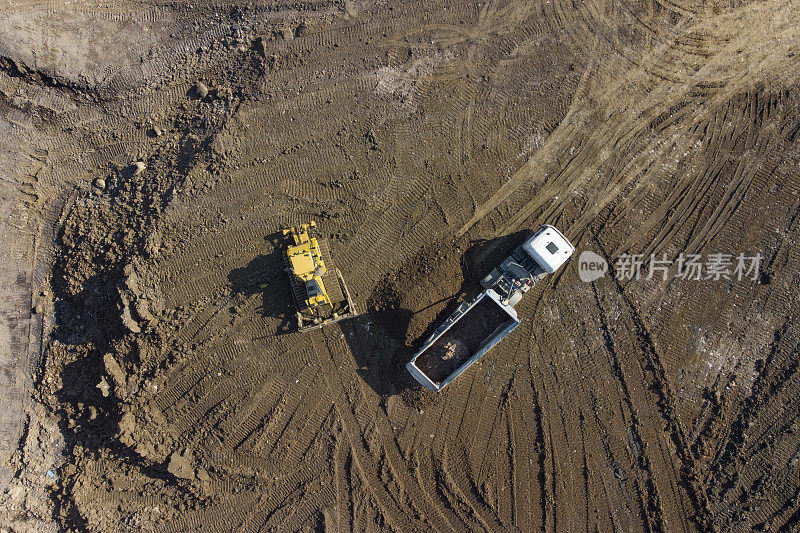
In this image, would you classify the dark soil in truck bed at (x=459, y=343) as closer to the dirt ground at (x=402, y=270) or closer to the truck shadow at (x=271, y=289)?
the dirt ground at (x=402, y=270)

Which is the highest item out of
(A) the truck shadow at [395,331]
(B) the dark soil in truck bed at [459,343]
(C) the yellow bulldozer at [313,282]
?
(C) the yellow bulldozer at [313,282]

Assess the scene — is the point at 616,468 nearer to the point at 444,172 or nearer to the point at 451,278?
the point at 451,278

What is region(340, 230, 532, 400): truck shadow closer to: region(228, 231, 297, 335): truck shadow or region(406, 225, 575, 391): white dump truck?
region(406, 225, 575, 391): white dump truck

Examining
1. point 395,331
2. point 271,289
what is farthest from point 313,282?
point 395,331

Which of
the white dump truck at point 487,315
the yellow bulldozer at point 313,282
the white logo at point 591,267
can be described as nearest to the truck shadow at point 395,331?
the white dump truck at point 487,315

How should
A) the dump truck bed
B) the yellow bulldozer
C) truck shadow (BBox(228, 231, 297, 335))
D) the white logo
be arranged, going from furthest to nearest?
the white logo → truck shadow (BBox(228, 231, 297, 335)) → the dump truck bed → the yellow bulldozer

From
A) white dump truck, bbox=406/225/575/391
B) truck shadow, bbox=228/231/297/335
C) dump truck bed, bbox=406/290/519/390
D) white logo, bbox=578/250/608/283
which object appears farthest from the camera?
white logo, bbox=578/250/608/283

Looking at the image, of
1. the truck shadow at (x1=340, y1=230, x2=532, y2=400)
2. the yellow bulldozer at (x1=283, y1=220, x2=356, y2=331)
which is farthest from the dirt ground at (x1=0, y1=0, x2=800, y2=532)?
the yellow bulldozer at (x1=283, y1=220, x2=356, y2=331)

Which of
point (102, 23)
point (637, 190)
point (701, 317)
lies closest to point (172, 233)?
point (102, 23)
